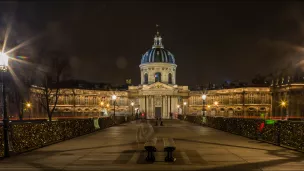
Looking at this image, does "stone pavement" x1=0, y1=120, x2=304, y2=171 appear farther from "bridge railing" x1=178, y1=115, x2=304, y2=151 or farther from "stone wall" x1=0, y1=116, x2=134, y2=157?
"bridge railing" x1=178, y1=115, x2=304, y2=151

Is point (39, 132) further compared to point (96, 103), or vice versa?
point (96, 103)

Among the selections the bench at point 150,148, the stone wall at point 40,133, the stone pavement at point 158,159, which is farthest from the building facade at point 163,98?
the bench at point 150,148

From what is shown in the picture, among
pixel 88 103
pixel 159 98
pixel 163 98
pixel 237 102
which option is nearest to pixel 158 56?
pixel 159 98

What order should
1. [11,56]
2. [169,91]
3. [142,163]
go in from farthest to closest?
[169,91], [11,56], [142,163]

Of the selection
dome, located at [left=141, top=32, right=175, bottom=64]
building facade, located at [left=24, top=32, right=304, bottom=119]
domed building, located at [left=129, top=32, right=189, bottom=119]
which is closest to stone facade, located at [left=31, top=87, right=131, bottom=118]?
building facade, located at [left=24, top=32, right=304, bottom=119]

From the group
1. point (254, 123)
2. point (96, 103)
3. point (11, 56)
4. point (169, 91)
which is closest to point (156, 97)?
point (169, 91)

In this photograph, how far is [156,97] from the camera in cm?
13562

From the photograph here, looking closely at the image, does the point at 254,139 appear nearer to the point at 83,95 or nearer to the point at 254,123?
the point at 254,123

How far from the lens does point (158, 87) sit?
5276 inches

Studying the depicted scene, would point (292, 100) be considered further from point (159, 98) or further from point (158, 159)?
point (158, 159)

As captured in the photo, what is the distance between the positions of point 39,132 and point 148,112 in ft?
369

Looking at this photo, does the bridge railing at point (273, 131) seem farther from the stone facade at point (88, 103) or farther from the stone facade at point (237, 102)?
the stone facade at point (88, 103)

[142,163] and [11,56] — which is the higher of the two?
[11,56]

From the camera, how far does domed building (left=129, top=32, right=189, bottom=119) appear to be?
13438cm
